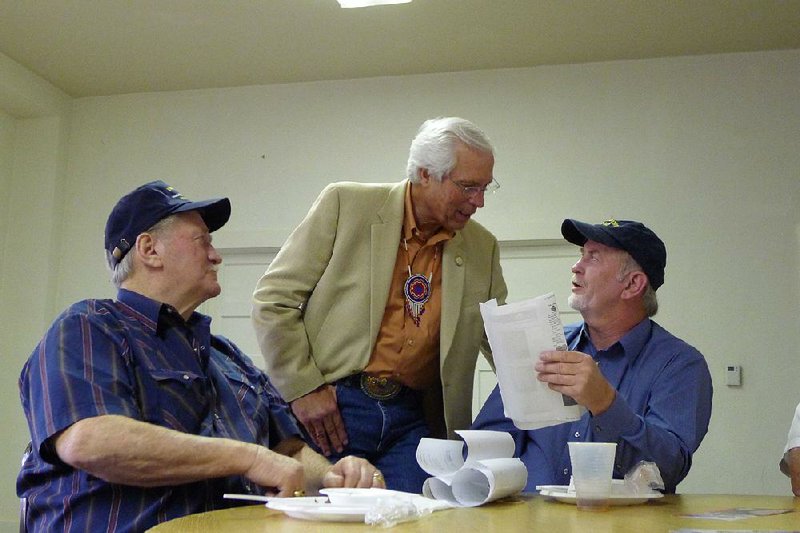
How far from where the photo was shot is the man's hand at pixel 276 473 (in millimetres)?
1575

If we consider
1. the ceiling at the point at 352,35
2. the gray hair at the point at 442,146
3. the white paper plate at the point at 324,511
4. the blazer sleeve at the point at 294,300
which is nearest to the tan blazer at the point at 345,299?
the blazer sleeve at the point at 294,300

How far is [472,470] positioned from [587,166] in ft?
12.4

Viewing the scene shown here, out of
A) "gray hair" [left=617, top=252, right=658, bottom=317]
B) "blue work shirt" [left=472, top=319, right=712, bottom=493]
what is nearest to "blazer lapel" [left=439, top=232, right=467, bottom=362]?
"blue work shirt" [left=472, top=319, right=712, bottom=493]

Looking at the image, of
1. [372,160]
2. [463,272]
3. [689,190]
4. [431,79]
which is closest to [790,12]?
[689,190]


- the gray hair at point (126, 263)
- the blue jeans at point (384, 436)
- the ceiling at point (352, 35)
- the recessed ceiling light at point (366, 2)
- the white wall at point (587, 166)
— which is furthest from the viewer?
the white wall at point (587, 166)

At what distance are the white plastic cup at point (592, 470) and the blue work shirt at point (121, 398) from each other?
2.28ft

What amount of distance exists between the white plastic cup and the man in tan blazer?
869mm

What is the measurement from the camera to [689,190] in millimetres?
5012

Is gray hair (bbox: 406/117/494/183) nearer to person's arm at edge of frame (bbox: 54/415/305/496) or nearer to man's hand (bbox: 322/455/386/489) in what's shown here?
man's hand (bbox: 322/455/386/489)

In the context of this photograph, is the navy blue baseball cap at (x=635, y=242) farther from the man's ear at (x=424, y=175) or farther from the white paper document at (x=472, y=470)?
the white paper document at (x=472, y=470)

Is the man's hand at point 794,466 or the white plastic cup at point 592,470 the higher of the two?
the white plastic cup at point 592,470

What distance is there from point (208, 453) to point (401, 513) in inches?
17.7

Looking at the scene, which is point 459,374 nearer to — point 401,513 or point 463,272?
point 463,272

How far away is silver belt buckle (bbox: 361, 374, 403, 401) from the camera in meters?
2.43
